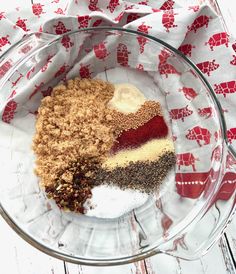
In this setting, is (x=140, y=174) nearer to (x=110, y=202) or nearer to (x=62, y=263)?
(x=110, y=202)

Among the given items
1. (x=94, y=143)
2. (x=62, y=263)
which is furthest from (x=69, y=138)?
(x=62, y=263)

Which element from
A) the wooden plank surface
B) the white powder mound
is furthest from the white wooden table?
the white powder mound

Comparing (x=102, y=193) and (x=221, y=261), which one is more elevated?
(x=102, y=193)

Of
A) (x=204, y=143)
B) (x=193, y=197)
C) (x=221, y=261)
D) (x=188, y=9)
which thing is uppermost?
(x=188, y=9)

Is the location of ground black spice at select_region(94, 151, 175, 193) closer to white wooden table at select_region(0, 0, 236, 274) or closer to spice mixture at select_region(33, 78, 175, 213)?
spice mixture at select_region(33, 78, 175, 213)

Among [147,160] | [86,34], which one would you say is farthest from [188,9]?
[147,160]

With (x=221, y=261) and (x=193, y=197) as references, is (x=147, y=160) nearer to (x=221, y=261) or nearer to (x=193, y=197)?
(x=193, y=197)

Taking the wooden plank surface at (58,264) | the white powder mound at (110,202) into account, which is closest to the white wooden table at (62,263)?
the wooden plank surface at (58,264)
